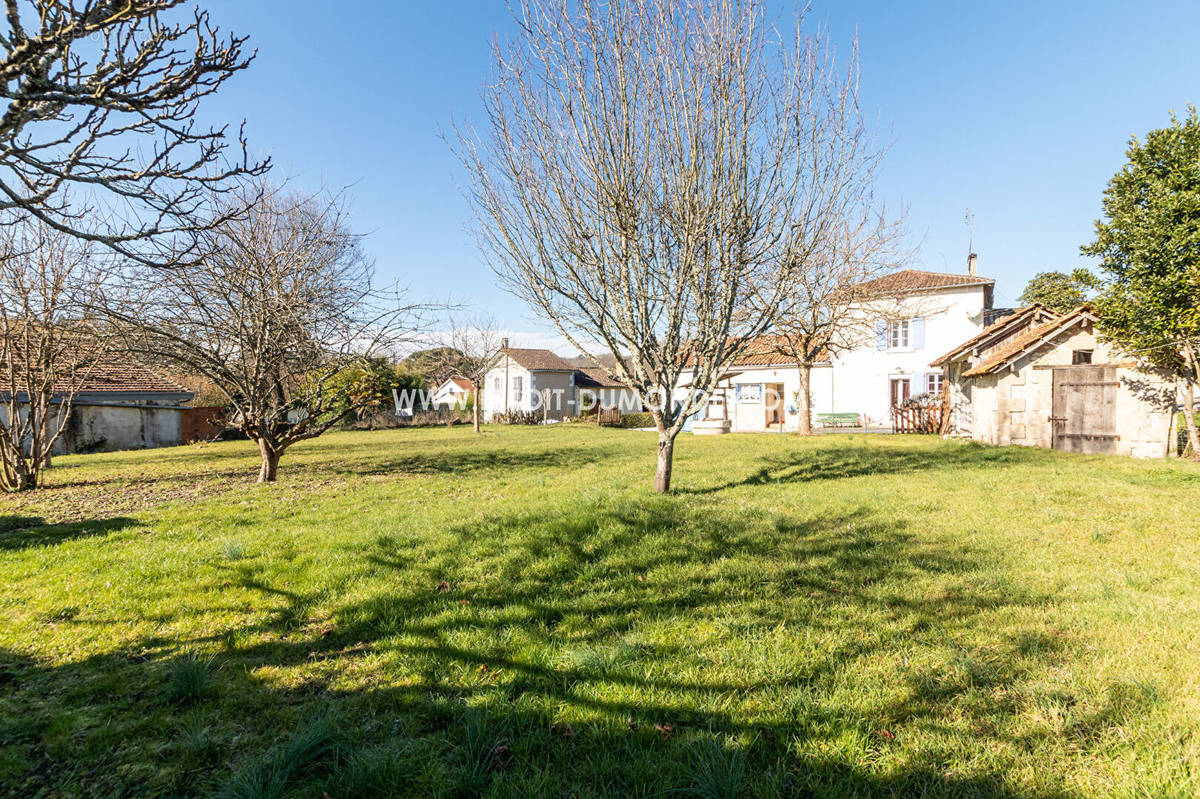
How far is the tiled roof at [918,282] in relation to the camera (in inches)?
911

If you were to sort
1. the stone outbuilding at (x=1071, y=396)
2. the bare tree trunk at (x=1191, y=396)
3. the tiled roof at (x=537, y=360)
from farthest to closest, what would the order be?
the tiled roof at (x=537, y=360), the stone outbuilding at (x=1071, y=396), the bare tree trunk at (x=1191, y=396)

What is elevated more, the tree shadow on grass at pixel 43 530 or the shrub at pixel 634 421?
the shrub at pixel 634 421

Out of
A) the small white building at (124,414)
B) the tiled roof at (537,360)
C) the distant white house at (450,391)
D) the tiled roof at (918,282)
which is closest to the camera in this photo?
the small white building at (124,414)

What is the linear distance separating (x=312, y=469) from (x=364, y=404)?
2690 millimetres

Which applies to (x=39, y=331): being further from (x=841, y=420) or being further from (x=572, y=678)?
(x=841, y=420)

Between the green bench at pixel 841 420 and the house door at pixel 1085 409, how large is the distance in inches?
467

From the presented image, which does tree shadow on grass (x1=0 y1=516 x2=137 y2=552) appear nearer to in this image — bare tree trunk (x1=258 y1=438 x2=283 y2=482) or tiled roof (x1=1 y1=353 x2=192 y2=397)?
bare tree trunk (x1=258 y1=438 x2=283 y2=482)

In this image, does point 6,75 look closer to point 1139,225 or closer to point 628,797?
point 628,797

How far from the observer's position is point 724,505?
7.58m

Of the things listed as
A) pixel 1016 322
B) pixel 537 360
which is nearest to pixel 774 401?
pixel 1016 322

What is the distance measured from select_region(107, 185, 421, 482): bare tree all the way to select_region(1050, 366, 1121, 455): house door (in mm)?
17522

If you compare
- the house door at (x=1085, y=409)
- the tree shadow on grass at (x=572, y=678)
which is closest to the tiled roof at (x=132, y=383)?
the tree shadow on grass at (x=572, y=678)

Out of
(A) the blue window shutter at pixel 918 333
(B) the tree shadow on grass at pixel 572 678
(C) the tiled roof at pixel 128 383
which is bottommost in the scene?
(B) the tree shadow on grass at pixel 572 678

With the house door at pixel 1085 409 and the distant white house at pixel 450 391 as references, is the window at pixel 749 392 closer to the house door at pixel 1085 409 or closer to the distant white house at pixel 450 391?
the house door at pixel 1085 409
